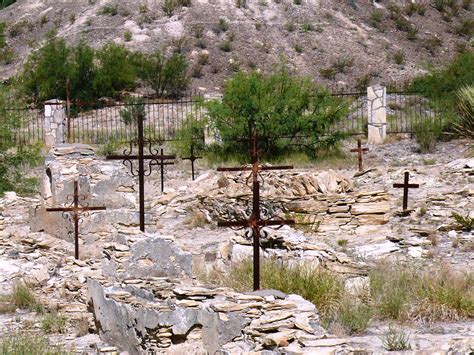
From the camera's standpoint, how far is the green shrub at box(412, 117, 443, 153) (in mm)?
24234

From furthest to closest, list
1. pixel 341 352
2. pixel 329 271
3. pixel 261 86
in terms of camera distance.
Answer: pixel 261 86, pixel 329 271, pixel 341 352

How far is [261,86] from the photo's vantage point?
24.2 meters

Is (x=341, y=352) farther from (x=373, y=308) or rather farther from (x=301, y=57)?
(x=301, y=57)

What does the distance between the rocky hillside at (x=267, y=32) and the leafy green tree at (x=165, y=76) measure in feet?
4.20

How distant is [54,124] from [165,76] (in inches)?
358

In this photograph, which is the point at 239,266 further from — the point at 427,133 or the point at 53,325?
the point at 427,133

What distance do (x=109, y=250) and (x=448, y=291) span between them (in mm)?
4532

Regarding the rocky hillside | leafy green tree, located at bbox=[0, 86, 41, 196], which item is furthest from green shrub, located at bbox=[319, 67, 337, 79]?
leafy green tree, located at bbox=[0, 86, 41, 196]

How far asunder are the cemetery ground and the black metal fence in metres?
5.13

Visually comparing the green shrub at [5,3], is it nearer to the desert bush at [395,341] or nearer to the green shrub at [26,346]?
the green shrub at [26,346]

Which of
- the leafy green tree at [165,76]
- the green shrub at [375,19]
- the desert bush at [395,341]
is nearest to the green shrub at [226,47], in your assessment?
the leafy green tree at [165,76]

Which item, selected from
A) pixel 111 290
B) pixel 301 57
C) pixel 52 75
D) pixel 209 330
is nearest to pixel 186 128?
pixel 52 75

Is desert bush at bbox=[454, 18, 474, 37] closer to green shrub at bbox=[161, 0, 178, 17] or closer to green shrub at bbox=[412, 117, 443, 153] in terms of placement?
green shrub at bbox=[161, 0, 178, 17]

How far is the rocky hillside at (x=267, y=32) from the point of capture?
3872cm
